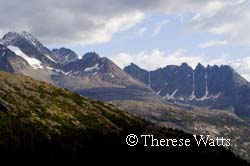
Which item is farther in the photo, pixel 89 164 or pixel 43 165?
pixel 89 164

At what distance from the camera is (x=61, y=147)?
650 ft

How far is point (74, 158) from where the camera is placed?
647ft

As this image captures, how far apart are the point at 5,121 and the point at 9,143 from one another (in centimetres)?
1162

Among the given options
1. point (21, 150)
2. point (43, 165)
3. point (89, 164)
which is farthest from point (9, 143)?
point (89, 164)

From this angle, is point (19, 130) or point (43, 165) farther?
point (19, 130)

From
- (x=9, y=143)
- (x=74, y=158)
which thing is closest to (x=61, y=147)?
(x=74, y=158)

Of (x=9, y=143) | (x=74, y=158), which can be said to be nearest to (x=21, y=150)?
(x=9, y=143)

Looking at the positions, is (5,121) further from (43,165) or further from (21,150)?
(43,165)

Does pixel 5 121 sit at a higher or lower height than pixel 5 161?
higher

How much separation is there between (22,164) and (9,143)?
14.9 meters

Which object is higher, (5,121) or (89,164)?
(5,121)

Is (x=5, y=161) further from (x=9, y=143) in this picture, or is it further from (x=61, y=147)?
(x=61, y=147)

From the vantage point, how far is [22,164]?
179250mm

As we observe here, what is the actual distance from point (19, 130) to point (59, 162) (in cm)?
2281
